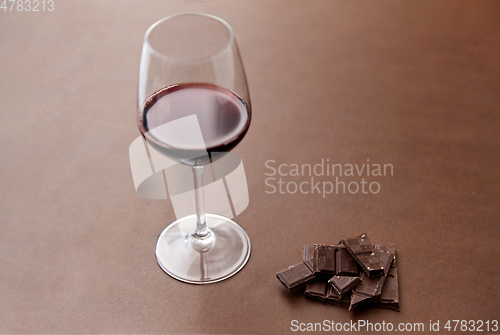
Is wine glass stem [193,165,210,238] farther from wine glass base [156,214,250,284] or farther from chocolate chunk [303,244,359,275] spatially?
chocolate chunk [303,244,359,275]

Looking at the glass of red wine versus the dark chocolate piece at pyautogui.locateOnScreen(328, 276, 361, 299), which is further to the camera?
the dark chocolate piece at pyautogui.locateOnScreen(328, 276, 361, 299)

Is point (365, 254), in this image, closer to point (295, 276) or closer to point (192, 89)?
point (295, 276)

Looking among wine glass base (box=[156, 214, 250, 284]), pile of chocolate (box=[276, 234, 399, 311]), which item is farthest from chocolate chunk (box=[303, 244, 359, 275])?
wine glass base (box=[156, 214, 250, 284])

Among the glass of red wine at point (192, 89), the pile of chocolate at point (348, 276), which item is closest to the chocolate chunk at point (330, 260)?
the pile of chocolate at point (348, 276)

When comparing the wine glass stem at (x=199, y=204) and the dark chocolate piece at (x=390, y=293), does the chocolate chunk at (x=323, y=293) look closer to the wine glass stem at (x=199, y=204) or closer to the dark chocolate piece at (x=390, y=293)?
the dark chocolate piece at (x=390, y=293)

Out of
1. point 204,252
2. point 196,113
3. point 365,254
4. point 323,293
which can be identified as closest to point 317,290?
point 323,293

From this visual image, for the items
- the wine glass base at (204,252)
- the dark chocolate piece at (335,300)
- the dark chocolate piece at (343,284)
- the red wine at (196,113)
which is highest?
the red wine at (196,113)

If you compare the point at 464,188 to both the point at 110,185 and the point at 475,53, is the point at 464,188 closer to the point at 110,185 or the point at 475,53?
the point at 475,53
